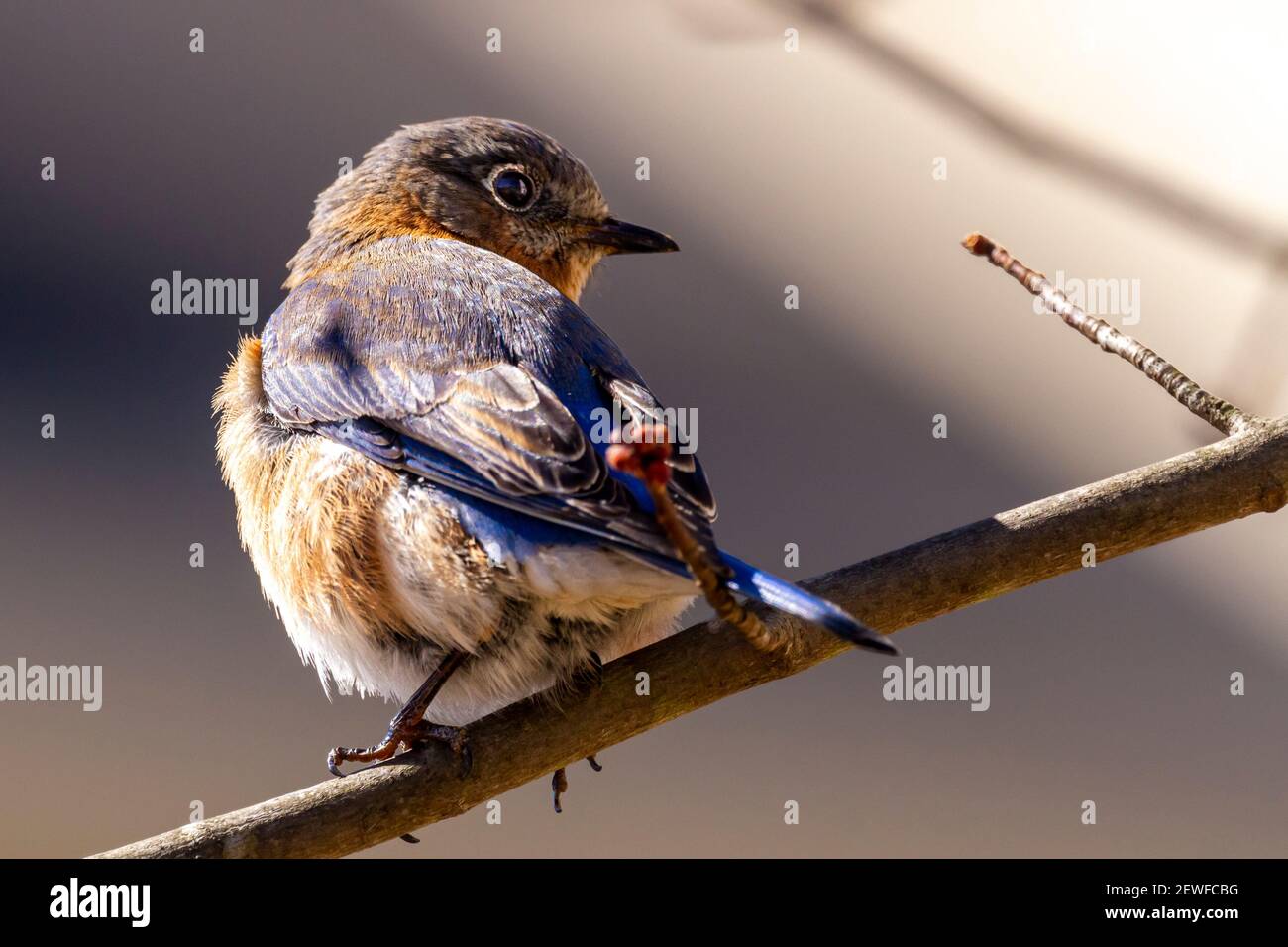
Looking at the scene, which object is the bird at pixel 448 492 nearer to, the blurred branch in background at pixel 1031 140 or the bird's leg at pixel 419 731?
the bird's leg at pixel 419 731

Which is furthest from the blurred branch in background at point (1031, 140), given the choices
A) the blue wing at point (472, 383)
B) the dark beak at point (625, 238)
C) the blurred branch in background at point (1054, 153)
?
the dark beak at point (625, 238)

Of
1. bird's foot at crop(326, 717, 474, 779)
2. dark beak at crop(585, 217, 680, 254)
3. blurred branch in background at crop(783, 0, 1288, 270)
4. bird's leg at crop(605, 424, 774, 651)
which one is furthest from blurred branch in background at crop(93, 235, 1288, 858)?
dark beak at crop(585, 217, 680, 254)

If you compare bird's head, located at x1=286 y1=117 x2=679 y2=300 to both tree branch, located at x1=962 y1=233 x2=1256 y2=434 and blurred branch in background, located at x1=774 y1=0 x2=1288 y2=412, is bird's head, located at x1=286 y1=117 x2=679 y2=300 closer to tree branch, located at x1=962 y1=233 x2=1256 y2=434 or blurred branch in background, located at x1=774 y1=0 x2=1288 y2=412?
blurred branch in background, located at x1=774 y1=0 x2=1288 y2=412

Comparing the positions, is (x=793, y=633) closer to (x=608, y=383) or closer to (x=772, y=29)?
(x=608, y=383)

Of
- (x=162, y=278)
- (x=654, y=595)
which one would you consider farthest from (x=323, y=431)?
(x=162, y=278)

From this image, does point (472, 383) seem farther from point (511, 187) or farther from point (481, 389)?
point (511, 187)

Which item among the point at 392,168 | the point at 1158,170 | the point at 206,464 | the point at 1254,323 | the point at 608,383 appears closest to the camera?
the point at 608,383

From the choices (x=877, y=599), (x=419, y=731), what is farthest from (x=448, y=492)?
(x=877, y=599)
